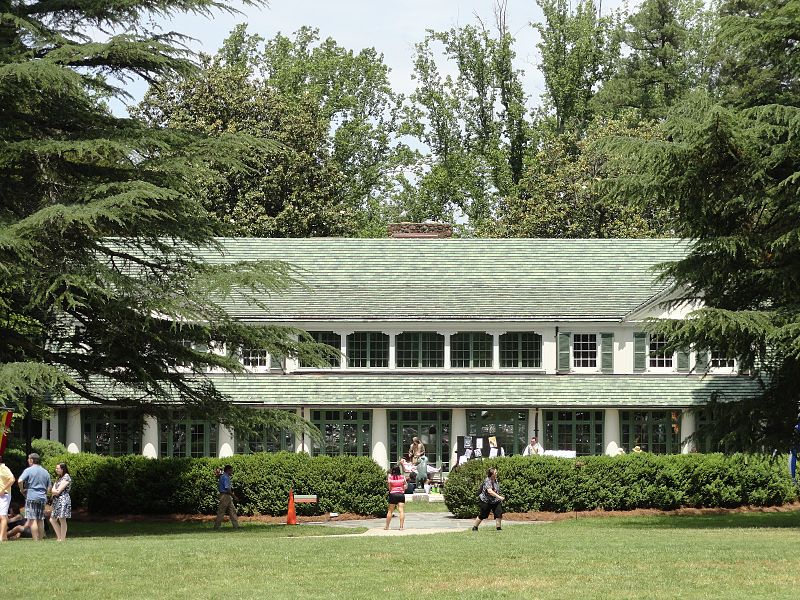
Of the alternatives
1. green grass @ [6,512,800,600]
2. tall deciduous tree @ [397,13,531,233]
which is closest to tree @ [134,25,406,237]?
tall deciduous tree @ [397,13,531,233]

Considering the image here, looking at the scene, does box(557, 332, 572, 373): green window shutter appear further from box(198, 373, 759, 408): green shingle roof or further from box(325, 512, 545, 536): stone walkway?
box(325, 512, 545, 536): stone walkway

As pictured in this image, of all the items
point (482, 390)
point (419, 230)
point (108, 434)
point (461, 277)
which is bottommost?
point (108, 434)

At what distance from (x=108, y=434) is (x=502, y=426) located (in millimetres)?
13197

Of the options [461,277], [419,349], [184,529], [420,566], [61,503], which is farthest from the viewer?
[461,277]

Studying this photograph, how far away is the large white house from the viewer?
4731 cm

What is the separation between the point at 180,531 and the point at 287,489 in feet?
13.6

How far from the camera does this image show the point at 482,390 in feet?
156

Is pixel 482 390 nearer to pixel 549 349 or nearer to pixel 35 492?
pixel 549 349

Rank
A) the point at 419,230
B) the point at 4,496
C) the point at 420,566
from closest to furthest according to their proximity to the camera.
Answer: the point at 420,566 < the point at 4,496 < the point at 419,230

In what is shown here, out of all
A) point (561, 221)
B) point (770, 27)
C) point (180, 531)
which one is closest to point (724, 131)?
point (770, 27)

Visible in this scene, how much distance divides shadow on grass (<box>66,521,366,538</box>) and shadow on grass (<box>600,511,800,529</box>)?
637 cm

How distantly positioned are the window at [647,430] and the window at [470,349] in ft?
16.5

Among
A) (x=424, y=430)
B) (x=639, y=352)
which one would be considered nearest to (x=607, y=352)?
(x=639, y=352)

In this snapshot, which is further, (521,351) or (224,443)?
(521,351)
